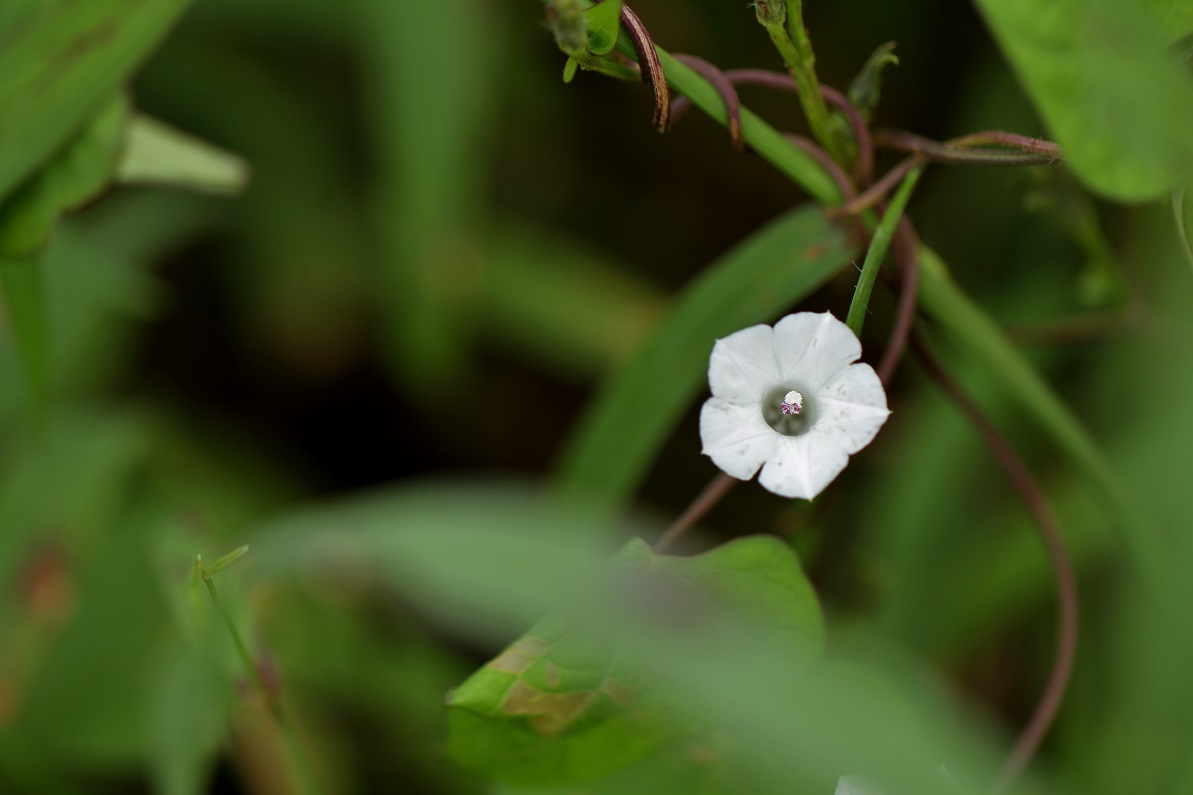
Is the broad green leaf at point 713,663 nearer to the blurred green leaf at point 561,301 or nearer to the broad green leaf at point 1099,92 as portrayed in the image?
the broad green leaf at point 1099,92

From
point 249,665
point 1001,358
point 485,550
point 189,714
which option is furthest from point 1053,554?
point 189,714

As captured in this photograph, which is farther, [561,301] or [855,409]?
[561,301]

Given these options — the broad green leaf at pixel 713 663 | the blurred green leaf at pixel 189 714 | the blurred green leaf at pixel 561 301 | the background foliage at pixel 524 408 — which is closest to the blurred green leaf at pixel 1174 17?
the background foliage at pixel 524 408

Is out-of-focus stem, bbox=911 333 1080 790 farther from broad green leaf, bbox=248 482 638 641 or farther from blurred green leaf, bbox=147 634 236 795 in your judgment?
blurred green leaf, bbox=147 634 236 795

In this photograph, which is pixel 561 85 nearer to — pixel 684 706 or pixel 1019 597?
pixel 1019 597

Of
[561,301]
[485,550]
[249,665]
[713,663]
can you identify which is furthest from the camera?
[561,301]

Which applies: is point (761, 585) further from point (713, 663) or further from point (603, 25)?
point (603, 25)
